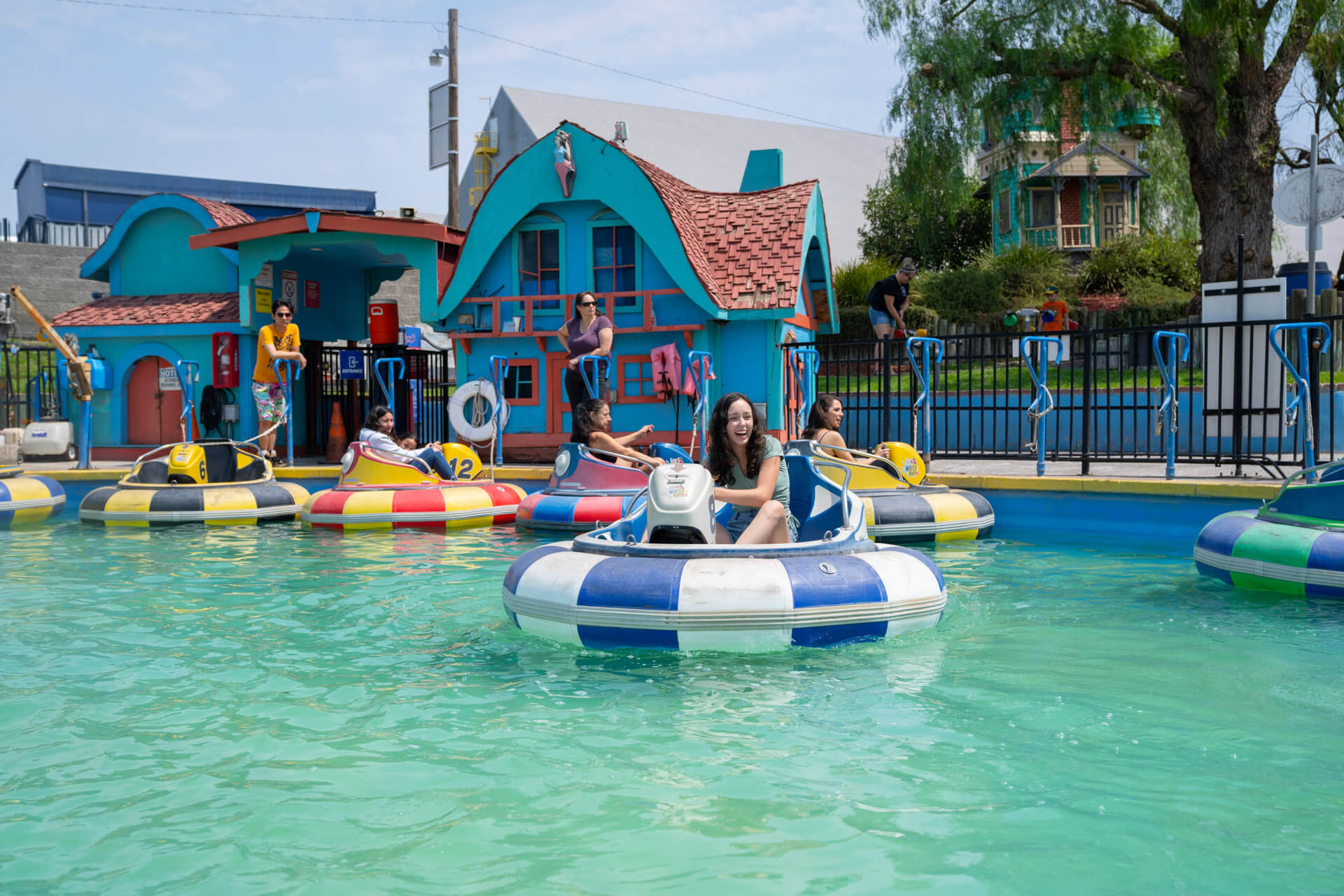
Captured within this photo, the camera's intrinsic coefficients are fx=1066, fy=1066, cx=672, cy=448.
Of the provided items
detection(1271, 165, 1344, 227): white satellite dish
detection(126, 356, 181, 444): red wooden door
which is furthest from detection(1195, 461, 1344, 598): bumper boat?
detection(126, 356, 181, 444): red wooden door

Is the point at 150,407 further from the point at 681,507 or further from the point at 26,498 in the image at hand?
the point at 681,507

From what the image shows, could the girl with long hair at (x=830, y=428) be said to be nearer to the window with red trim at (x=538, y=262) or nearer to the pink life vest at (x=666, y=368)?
the pink life vest at (x=666, y=368)

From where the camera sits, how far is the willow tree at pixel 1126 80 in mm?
17078

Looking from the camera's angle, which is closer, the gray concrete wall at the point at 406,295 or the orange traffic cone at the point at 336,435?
the orange traffic cone at the point at 336,435

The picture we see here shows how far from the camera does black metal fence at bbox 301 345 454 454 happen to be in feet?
58.2

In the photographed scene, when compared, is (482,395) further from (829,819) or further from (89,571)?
(829,819)

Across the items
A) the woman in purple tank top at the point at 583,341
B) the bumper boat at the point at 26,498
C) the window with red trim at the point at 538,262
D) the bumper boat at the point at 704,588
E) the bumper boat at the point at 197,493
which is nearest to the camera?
the bumper boat at the point at 704,588

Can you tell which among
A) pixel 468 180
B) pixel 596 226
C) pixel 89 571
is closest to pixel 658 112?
pixel 468 180

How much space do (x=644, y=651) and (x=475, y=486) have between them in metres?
6.23

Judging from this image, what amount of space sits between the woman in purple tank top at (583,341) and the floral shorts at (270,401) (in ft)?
15.2

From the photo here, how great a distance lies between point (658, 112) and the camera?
3784cm

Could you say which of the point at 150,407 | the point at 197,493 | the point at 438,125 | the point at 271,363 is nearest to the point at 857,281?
the point at 438,125

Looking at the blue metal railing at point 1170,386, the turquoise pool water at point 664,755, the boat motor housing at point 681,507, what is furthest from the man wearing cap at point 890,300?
the boat motor housing at point 681,507

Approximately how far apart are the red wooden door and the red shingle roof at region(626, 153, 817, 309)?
902 cm
